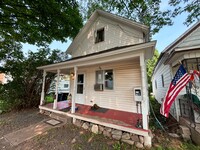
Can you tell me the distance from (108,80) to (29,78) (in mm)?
6327

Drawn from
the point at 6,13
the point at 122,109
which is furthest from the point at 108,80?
the point at 6,13

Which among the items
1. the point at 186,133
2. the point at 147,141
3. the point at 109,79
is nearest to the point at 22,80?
the point at 109,79

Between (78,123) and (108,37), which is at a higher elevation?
(108,37)

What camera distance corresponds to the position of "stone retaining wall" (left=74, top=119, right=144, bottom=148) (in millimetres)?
2952

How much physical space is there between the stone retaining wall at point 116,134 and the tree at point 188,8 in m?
10.2

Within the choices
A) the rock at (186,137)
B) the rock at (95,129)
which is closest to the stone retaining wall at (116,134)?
the rock at (95,129)

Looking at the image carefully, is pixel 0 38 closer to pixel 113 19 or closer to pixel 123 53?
pixel 113 19

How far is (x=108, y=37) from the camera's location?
20.5 ft

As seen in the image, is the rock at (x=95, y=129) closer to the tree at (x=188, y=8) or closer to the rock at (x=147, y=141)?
the rock at (x=147, y=141)

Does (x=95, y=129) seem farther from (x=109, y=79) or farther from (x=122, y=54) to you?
(x=122, y=54)

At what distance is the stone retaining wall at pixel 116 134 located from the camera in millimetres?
2952

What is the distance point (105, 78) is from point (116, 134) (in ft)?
10.2

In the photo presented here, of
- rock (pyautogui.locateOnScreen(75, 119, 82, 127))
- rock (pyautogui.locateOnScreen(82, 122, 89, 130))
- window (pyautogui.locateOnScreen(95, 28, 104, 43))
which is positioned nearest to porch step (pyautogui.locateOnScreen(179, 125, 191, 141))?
rock (pyautogui.locateOnScreen(82, 122, 89, 130))

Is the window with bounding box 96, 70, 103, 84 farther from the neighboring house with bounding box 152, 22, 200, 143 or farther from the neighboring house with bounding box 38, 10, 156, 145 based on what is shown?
the neighboring house with bounding box 152, 22, 200, 143
